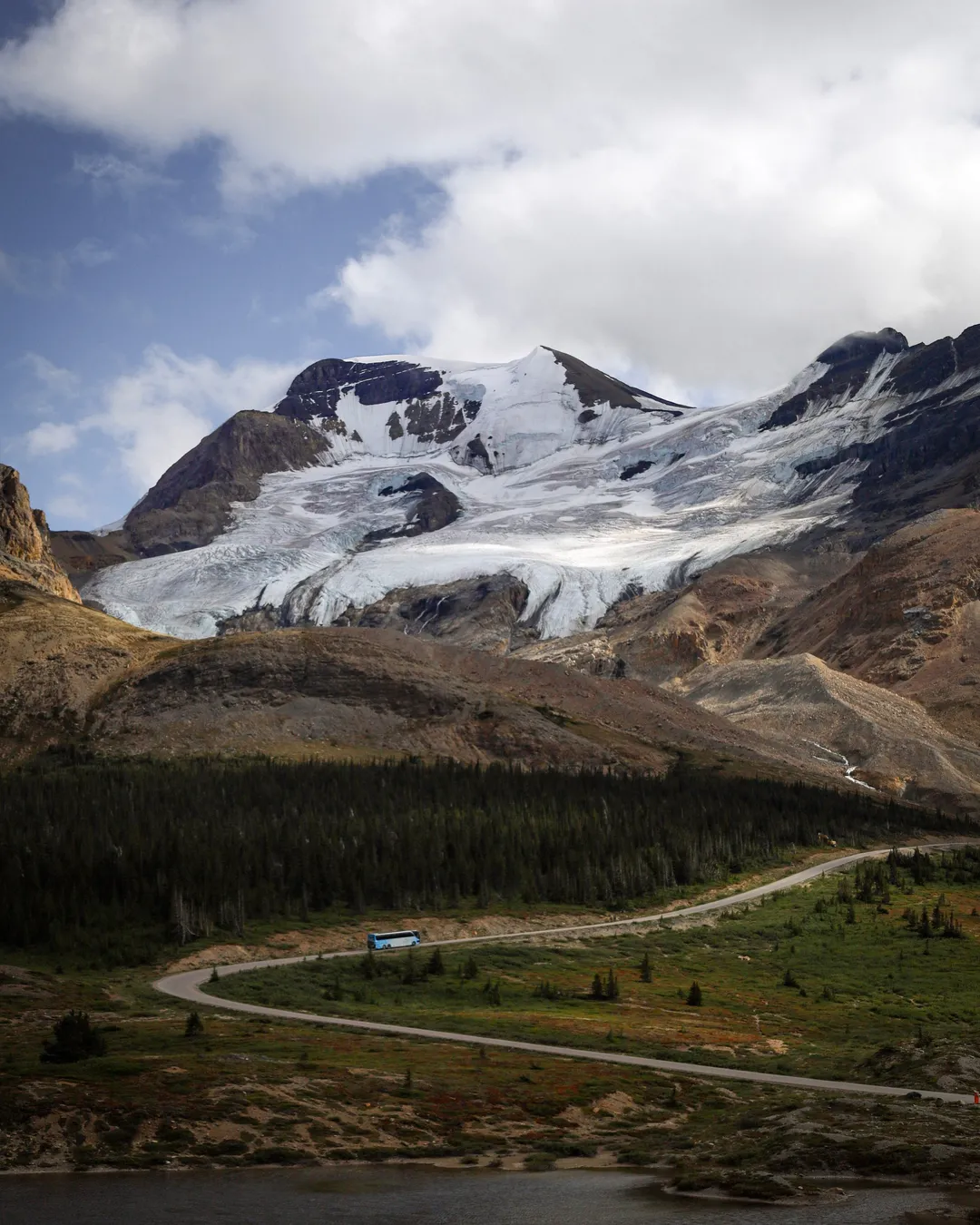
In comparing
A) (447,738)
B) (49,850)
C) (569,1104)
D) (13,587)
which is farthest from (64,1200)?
(13,587)

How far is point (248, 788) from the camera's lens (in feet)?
357

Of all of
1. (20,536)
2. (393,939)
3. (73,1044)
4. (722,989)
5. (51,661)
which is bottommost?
(722,989)

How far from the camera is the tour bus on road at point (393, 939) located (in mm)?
78688

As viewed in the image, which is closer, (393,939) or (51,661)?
(393,939)

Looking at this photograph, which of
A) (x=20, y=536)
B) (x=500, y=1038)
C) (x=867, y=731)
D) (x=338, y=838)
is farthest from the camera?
(x=20, y=536)

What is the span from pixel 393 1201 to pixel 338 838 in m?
60.4

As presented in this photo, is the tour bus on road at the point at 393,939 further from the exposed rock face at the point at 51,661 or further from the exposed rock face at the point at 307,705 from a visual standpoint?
the exposed rock face at the point at 51,661

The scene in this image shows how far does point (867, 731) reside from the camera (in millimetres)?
177250

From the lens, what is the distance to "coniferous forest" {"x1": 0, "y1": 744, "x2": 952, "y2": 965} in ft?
264

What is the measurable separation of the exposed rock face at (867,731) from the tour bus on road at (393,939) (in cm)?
9351

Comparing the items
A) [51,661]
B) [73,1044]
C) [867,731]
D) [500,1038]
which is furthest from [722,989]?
[867,731]

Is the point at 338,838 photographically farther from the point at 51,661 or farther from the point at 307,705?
the point at 51,661

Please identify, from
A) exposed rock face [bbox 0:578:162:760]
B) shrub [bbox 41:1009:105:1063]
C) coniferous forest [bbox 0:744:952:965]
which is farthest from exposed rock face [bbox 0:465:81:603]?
shrub [bbox 41:1009:105:1063]

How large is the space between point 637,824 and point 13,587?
88.5 metres
